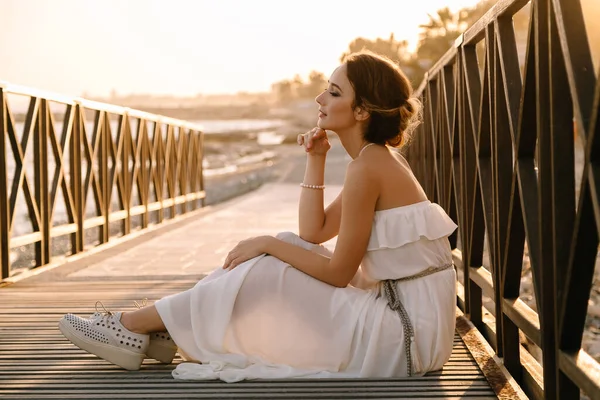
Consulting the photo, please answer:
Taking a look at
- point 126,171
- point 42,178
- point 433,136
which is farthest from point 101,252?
point 433,136

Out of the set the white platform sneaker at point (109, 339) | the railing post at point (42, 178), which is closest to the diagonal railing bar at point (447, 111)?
the white platform sneaker at point (109, 339)

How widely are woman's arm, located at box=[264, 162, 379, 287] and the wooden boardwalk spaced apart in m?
0.32

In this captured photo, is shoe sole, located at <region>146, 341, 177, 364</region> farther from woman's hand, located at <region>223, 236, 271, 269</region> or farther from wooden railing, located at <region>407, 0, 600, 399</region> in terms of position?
wooden railing, located at <region>407, 0, 600, 399</region>

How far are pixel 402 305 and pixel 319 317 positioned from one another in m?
0.25

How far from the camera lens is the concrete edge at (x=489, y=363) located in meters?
2.37

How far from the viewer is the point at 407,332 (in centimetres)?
254

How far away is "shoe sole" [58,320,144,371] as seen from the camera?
263 cm

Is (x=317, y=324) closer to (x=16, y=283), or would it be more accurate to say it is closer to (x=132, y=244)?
(x=16, y=283)

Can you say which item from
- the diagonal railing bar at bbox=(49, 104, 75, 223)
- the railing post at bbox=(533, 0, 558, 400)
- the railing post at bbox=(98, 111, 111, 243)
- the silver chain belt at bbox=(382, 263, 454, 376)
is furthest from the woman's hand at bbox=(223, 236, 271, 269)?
the railing post at bbox=(98, 111, 111, 243)

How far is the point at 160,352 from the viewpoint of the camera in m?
2.71

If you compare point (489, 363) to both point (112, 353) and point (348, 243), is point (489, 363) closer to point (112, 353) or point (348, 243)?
point (348, 243)

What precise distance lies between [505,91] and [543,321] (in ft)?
2.51

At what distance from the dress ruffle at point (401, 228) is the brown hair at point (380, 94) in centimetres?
24

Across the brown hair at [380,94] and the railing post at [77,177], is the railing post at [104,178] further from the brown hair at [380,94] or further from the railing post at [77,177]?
the brown hair at [380,94]
